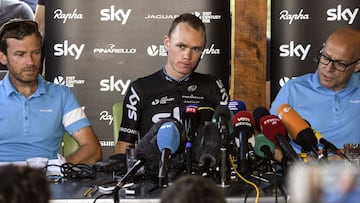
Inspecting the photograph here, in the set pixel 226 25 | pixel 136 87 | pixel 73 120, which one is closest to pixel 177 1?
pixel 226 25

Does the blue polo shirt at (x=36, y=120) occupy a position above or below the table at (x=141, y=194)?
above

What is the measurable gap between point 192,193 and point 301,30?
4260mm

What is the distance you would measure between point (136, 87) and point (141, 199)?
1.64 metres

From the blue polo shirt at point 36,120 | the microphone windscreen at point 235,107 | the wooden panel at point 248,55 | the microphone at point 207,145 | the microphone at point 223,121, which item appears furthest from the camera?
the wooden panel at point 248,55

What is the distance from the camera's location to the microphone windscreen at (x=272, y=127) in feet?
8.33

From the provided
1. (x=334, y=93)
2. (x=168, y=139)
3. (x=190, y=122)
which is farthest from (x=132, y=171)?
(x=334, y=93)

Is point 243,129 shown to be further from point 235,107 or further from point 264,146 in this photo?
point 235,107

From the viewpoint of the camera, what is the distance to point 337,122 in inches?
154

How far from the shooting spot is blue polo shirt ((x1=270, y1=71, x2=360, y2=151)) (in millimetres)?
3898

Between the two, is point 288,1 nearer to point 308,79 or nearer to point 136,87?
point 308,79

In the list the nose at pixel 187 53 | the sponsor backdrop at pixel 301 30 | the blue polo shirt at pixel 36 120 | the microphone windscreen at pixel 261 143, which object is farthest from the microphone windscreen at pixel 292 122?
the sponsor backdrop at pixel 301 30

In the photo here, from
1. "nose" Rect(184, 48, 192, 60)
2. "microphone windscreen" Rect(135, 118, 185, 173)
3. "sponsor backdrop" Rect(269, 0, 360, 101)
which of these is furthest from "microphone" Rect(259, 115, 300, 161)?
"sponsor backdrop" Rect(269, 0, 360, 101)

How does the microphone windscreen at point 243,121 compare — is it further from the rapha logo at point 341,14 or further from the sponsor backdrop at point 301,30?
the rapha logo at point 341,14

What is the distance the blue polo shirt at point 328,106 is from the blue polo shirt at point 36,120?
3.93 feet
